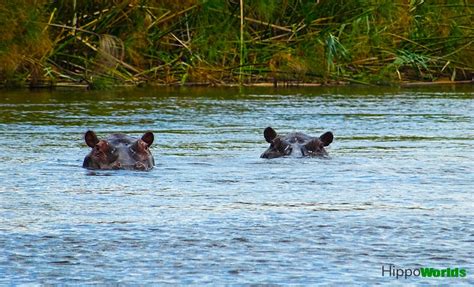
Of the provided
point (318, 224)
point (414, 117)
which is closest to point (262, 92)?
point (414, 117)

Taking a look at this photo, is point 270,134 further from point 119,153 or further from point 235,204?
point 235,204

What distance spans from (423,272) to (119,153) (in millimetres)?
4022

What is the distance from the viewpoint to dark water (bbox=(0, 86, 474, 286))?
17.4 ft

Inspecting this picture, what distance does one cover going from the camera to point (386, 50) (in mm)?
20625

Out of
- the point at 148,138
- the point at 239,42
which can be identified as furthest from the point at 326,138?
the point at 239,42

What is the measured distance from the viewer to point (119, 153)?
888 centimetres

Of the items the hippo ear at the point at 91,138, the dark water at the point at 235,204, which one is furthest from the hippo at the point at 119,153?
the dark water at the point at 235,204

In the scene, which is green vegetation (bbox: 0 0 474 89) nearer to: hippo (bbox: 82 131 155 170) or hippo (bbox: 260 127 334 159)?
hippo (bbox: 260 127 334 159)

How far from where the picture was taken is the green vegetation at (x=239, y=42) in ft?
62.5

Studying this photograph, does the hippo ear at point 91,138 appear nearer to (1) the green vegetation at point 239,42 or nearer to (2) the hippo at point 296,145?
(2) the hippo at point 296,145

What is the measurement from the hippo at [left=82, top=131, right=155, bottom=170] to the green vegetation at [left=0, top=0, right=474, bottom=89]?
934cm

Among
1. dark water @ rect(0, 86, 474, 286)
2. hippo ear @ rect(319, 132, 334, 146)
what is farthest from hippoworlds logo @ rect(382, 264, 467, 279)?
hippo ear @ rect(319, 132, 334, 146)

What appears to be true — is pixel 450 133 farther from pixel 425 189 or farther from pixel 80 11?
pixel 80 11

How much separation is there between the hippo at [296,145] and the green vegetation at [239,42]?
896cm
